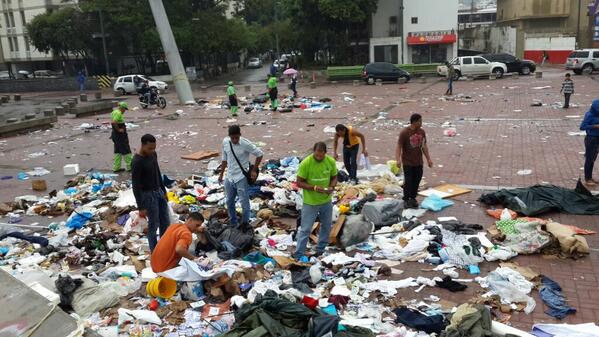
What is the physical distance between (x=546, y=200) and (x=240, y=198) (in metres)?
4.57

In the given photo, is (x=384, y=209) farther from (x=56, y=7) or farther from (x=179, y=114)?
(x=56, y=7)

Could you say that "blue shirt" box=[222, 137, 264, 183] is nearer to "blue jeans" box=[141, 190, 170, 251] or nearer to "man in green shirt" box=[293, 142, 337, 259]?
"blue jeans" box=[141, 190, 170, 251]

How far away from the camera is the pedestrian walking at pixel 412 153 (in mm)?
8062

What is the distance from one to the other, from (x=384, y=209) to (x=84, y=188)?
6067mm

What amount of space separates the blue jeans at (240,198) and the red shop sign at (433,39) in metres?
36.1

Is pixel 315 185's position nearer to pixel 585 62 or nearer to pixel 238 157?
pixel 238 157

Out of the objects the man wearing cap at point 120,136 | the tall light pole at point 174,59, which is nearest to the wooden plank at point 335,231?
the man wearing cap at point 120,136

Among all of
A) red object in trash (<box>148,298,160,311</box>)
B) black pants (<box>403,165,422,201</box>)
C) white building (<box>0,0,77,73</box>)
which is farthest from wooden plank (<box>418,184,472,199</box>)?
white building (<box>0,0,77,73</box>)

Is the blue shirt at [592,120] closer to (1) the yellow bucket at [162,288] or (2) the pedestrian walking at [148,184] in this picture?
(2) the pedestrian walking at [148,184]

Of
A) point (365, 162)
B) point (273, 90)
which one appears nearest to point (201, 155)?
point (365, 162)

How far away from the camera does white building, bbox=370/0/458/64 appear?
1577 inches

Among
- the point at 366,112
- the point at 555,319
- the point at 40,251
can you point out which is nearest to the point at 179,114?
the point at 366,112

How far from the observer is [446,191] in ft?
29.4

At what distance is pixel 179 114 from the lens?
72.1ft
